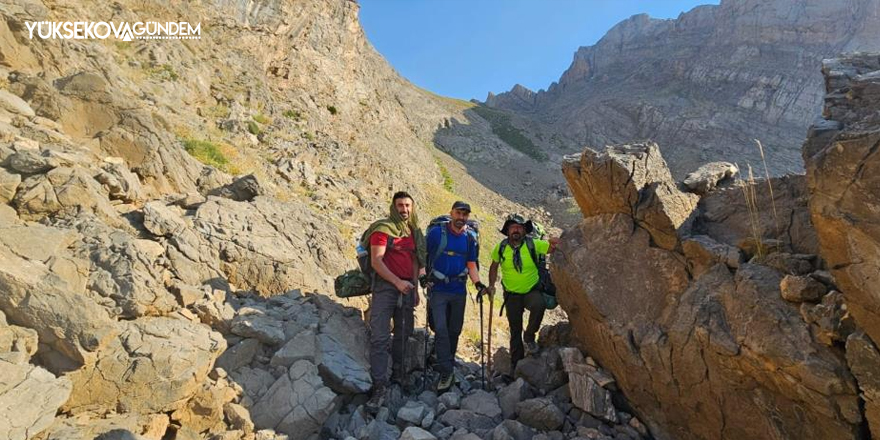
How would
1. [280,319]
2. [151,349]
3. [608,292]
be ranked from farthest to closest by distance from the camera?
[280,319], [608,292], [151,349]

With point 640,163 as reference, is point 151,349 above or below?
below

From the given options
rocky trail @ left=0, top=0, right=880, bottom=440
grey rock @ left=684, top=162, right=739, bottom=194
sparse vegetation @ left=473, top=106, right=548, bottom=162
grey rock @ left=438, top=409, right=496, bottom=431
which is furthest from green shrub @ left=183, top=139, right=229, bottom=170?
sparse vegetation @ left=473, top=106, right=548, bottom=162

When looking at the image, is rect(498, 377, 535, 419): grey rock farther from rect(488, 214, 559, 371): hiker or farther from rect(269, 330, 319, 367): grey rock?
rect(269, 330, 319, 367): grey rock

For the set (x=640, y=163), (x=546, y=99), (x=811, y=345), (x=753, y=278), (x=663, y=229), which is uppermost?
(x=546, y=99)

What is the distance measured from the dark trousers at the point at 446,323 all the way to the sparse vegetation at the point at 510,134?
2175 inches

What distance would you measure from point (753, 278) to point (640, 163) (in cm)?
197

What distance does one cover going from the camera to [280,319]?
618 centimetres

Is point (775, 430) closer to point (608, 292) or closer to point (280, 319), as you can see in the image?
point (608, 292)

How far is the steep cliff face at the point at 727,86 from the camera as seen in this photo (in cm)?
5603

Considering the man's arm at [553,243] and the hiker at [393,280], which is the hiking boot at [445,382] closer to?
the hiker at [393,280]

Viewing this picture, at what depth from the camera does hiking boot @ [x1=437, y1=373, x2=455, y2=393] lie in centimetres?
620

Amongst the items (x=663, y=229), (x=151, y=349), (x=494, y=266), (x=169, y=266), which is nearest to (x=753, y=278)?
(x=663, y=229)

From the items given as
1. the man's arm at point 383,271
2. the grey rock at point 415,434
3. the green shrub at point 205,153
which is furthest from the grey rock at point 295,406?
the green shrub at point 205,153

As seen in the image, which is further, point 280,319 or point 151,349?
point 280,319
